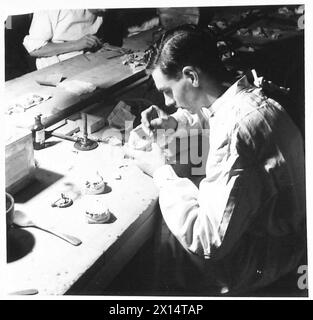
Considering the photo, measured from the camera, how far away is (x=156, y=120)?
151cm

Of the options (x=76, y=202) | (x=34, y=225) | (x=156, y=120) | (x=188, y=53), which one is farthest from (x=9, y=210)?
(x=188, y=53)

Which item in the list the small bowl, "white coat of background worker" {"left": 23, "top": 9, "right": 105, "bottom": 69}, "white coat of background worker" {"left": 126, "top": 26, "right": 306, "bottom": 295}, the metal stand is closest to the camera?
the small bowl

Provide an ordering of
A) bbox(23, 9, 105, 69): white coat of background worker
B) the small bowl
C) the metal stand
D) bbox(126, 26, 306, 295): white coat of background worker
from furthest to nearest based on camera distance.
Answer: bbox(23, 9, 105, 69): white coat of background worker < the metal stand < bbox(126, 26, 306, 295): white coat of background worker < the small bowl

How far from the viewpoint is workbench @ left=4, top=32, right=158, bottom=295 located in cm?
116

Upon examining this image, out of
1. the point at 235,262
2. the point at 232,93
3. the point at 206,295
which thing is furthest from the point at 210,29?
the point at 206,295

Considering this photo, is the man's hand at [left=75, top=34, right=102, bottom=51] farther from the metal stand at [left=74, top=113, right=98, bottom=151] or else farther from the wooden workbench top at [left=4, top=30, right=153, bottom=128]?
the metal stand at [left=74, top=113, right=98, bottom=151]

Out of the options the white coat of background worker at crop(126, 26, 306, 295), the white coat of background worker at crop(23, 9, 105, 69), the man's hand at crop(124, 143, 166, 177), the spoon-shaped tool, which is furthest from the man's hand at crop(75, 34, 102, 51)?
the spoon-shaped tool

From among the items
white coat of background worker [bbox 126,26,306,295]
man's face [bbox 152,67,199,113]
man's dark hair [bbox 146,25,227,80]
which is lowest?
white coat of background worker [bbox 126,26,306,295]

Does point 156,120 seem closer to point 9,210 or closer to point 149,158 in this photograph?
point 149,158

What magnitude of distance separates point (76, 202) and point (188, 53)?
600 millimetres

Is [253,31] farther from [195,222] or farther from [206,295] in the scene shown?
[206,295]

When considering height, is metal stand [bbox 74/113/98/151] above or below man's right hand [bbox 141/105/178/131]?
below

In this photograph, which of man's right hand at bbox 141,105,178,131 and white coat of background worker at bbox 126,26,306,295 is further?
man's right hand at bbox 141,105,178,131

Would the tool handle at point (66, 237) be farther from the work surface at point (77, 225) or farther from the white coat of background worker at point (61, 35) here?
the white coat of background worker at point (61, 35)
